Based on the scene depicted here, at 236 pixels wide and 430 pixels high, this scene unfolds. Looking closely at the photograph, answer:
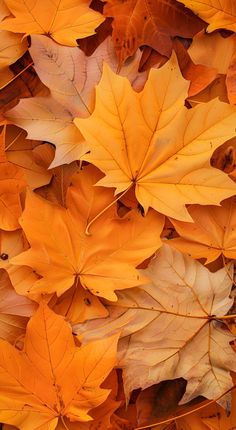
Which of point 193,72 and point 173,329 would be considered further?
point 193,72

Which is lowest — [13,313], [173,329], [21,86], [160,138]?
[173,329]

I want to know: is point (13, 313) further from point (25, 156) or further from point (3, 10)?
point (3, 10)

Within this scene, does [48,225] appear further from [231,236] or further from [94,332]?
[231,236]

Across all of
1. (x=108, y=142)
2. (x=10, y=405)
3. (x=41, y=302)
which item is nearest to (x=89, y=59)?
(x=108, y=142)

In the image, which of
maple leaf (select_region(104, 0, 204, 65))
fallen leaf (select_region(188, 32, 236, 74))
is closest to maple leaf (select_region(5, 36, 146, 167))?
maple leaf (select_region(104, 0, 204, 65))

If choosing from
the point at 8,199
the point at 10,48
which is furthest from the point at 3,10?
the point at 8,199

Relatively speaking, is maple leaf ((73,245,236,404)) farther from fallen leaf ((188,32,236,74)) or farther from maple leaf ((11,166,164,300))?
fallen leaf ((188,32,236,74))

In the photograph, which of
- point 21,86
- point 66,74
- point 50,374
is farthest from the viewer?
point 21,86
